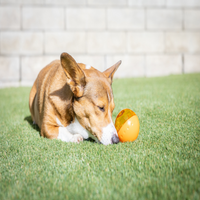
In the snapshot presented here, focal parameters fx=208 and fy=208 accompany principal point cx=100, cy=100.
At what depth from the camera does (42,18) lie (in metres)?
7.60

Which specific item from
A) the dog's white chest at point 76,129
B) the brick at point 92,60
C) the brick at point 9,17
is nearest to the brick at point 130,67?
the brick at point 92,60

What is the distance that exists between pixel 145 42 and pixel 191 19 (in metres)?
2.12

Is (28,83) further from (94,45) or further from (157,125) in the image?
(157,125)

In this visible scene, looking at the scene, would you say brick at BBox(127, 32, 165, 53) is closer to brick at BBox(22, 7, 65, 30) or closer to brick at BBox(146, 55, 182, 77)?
brick at BBox(146, 55, 182, 77)

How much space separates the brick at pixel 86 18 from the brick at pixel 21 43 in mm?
1265

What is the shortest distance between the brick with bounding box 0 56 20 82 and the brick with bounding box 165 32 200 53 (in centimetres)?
588

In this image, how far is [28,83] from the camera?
7859 mm

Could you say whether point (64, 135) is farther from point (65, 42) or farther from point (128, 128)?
point (65, 42)

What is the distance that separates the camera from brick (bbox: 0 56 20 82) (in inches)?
301

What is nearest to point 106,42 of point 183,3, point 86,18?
point 86,18

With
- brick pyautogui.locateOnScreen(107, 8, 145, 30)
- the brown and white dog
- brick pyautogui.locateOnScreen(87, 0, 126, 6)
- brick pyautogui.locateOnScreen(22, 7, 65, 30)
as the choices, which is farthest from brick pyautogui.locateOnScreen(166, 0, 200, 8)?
the brown and white dog

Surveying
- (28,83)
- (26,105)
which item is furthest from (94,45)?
(26,105)

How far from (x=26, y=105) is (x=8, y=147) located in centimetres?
275

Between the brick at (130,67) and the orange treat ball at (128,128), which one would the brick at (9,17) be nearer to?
the brick at (130,67)
